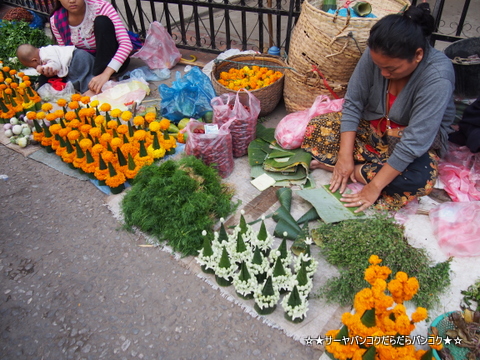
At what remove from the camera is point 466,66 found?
2.61 metres

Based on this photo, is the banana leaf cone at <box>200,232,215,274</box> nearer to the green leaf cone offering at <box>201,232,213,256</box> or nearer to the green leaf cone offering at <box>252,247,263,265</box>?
the green leaf cone offering at <box>201,232,213,256</box>

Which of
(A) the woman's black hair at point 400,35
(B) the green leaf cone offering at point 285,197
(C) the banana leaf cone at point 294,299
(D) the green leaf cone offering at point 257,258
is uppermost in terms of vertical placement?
(A) the woman's black hair at point 400,35

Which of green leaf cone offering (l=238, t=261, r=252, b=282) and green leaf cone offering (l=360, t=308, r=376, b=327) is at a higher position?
green leaf cone offering (l=360, t=308, r=376, b=327)

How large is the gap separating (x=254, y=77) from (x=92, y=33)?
1776 millimetres

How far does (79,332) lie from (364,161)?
202 centimetres

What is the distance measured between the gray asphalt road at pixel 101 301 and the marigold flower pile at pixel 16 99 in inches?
46.3

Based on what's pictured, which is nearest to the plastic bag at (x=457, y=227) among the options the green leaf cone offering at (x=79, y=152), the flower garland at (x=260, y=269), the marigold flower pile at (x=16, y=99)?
the flower garland at (x=260, y=269)

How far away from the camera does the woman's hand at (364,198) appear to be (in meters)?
2.31

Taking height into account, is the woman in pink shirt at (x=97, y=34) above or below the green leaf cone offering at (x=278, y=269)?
above

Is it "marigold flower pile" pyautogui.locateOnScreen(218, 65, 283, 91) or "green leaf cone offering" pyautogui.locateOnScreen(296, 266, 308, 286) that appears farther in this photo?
"marigold flower pile" pyautogui.locateOnScreen(218, 65, 283, 91)

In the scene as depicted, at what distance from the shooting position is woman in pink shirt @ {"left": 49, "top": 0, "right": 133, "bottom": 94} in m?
3.64

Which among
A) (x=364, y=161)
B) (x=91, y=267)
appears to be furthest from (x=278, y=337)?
(x=364, y=161)

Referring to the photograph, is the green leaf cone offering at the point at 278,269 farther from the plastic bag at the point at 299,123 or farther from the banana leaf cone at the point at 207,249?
the plastic bag at the point at 299,123

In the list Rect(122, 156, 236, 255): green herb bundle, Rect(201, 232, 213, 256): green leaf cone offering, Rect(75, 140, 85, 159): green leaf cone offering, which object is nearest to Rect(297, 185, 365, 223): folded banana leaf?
Rect(122, 156, 236, 255): green herb bundle
